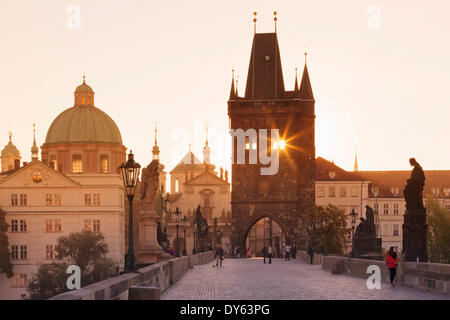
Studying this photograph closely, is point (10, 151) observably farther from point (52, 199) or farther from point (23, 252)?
point (23, 252)

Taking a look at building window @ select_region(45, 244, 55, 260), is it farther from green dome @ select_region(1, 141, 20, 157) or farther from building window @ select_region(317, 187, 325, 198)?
green dome @ select_region(1, 141, 20, 157)

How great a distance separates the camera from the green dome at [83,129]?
11650 centimetres

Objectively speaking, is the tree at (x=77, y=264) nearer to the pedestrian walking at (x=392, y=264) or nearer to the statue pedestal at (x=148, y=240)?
the statue pedestal at (x=148, y=240)

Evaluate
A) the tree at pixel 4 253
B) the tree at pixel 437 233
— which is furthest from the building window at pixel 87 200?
the tree at pixel 437 233

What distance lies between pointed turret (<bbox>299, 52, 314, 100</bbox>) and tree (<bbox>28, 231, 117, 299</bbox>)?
2939 cm

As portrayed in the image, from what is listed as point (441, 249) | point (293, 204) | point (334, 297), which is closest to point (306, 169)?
point (293, 204)

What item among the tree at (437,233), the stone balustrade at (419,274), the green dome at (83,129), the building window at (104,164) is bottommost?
the tree at (437,233)

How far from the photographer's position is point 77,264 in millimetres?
82188

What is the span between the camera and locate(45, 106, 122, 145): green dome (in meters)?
116

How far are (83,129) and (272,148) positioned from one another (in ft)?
98.5

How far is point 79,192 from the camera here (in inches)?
4003

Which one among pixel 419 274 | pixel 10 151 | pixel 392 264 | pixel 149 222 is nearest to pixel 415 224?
pixel 392 264

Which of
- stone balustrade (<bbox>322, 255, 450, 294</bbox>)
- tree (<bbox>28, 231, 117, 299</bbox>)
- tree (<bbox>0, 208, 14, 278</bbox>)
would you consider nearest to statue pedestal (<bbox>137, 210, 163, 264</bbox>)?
stone balustrade (<bbox>322, 255, 450, 294</bbox>)

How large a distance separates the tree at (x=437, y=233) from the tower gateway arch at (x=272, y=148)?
1295 cm
